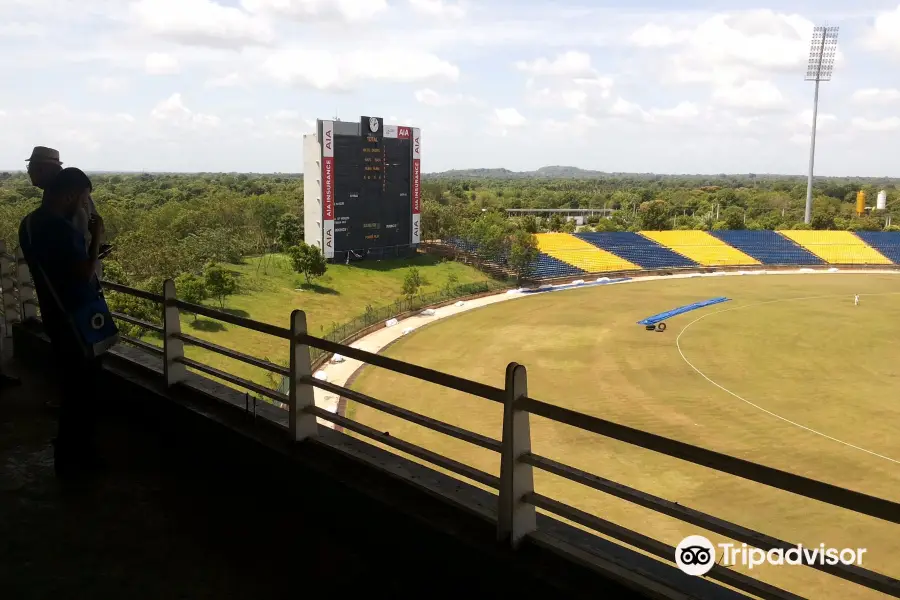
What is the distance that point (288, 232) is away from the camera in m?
57.3

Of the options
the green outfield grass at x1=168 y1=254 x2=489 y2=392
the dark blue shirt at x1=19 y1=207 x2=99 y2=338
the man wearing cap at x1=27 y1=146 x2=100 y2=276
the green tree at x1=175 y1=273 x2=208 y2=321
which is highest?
the man wearing cap at x1=27 y1=146 x2=100 y2=276

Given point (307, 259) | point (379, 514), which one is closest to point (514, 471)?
point (379, 514)

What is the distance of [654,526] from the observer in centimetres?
1659

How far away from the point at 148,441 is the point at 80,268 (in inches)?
67.8

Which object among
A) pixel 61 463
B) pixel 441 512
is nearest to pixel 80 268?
pixel 61 463

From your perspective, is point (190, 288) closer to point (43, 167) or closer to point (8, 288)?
point (8, 288)

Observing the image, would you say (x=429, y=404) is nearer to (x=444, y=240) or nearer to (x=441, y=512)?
(x=441, y=512)

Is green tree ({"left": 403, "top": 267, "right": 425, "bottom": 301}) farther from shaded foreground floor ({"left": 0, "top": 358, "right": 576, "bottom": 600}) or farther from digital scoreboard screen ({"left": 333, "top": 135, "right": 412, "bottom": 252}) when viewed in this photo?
Result: shaded foreground floor ({"left": 0, "top": 358, "right": 576, "bottom": 600})

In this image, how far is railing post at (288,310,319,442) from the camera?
4352mm

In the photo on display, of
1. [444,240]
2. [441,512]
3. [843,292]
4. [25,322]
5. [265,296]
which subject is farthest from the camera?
[444,240]

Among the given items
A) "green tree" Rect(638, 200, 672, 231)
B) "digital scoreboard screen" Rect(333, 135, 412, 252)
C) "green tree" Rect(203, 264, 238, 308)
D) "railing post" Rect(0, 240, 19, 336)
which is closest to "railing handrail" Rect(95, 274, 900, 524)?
"railing post" Rect(0, 240, 19, 336)

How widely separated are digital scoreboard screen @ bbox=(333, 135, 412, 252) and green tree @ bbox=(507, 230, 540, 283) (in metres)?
9.51

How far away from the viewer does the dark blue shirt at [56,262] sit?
4309 mm

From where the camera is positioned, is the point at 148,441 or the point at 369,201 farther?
the point at 369,201
